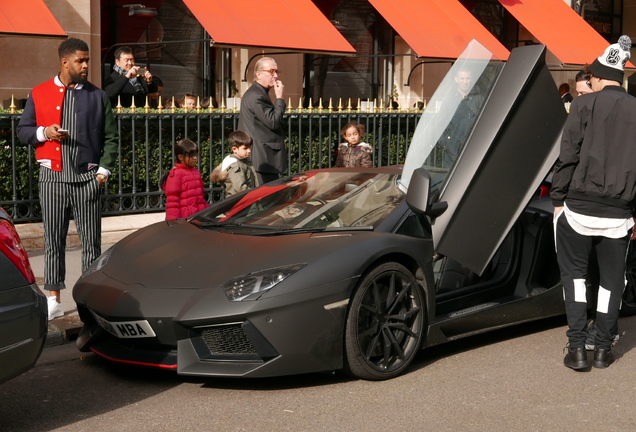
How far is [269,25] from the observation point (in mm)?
13055

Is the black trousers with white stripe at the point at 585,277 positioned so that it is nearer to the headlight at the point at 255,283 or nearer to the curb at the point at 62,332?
the headlight at the point at 255,283

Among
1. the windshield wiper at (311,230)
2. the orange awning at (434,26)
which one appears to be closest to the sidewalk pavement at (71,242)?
the windshield wiper at (311,230)

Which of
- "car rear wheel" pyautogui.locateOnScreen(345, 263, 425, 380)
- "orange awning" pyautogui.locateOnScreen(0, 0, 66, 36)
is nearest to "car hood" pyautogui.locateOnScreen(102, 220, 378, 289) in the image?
"car rear wheel" pyautogui.locateOnScreen(345, 263, 425, 380)

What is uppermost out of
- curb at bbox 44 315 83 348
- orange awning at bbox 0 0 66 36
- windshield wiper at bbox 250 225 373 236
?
orange awning at bbox 0 0 66 36

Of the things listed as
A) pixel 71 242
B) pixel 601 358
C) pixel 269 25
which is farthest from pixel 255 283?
pixel 269 25

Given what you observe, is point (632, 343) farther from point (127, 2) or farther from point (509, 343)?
point (127, 2)

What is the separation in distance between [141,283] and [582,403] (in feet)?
8.04

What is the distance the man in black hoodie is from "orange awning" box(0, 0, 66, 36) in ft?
22.4

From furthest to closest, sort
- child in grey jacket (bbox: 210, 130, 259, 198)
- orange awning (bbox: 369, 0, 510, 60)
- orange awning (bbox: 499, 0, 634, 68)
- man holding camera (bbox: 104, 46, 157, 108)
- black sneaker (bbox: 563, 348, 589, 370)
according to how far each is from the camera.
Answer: orange awning (bbox: 499, 0, 634, 68) → orange awning (bbox: 369, 0, 510, 60) → man holding camera (bbox: 104, 46, 157, 108) → child in grey jacket (bbox: 210, 130, 259, 198) → black sneaker (bbox: 563, 348, 589, 370)

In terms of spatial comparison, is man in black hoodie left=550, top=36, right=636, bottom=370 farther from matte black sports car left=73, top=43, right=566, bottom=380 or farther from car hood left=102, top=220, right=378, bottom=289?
car hood left=102, top=220, right=378, bottom=289

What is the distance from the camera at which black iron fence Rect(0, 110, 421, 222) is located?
32.5 ft

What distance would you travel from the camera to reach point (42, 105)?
702 cm

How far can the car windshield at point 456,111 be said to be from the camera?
5855 millimetres

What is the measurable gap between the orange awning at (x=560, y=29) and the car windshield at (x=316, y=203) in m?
10.7
